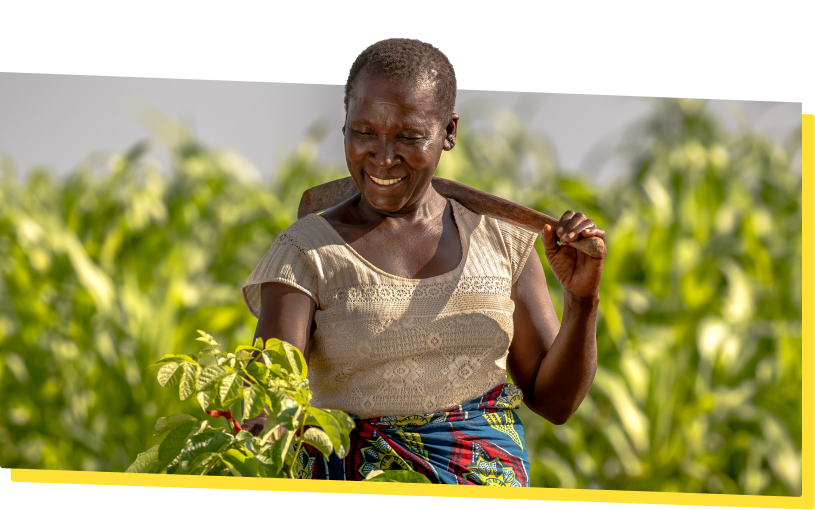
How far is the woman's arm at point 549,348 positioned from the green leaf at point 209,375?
0.86 m

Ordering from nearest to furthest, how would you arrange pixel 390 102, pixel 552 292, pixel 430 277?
1. pixel 390 102
2. pixel 430 277
3. pixel 552 292

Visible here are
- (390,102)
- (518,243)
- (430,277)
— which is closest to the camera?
(390,102)

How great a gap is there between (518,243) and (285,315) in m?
0.56

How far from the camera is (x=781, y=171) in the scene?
3068mm

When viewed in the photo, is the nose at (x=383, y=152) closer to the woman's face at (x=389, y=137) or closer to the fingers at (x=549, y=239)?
the woman's face at (x=389, y=137)

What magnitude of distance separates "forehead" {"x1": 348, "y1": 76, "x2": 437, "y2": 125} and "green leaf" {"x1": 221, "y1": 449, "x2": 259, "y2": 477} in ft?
2.36

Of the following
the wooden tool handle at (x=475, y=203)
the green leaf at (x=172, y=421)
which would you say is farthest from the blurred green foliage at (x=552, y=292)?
the green leaf at (x=172, y=421)

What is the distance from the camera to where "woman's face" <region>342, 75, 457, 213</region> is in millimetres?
1496

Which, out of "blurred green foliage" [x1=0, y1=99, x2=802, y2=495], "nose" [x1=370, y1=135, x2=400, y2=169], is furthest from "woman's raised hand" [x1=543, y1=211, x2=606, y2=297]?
"blurred green foliage" [x1=0, y1=99, x2=802, y2=495]

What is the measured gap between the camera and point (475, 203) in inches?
69.9

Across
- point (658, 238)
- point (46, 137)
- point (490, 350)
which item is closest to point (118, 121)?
point (46, 137)

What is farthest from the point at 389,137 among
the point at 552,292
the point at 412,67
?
the point at 552,292

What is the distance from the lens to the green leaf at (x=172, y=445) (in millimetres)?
1042

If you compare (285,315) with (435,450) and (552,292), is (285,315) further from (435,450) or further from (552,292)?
(552,292)
